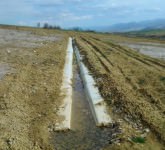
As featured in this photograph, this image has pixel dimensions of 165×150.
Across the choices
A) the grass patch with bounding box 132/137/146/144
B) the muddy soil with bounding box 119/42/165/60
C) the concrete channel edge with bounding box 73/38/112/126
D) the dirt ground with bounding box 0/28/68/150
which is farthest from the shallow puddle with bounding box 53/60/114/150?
the muddy soil with bounding box 119/42/165/60

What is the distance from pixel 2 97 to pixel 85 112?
2.86m

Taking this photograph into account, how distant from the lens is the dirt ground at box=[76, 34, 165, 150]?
810 cm

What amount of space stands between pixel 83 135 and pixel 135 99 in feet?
10.6

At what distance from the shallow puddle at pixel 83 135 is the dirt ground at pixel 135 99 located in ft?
1.44

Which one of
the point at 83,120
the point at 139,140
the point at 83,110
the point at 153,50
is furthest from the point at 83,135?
the point at 153,50

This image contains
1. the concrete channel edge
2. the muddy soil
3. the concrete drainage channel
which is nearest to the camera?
the concrete drainage channel

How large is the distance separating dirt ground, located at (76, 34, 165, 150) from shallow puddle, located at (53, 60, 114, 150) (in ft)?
1.44

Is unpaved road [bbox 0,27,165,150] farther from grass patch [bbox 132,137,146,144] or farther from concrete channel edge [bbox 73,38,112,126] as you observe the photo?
concrete channel edge [bbox 73,38,112,126]

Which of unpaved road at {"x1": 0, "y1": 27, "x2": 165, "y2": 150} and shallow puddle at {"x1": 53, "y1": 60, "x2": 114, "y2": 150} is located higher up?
unpaved road at {"x1": 0, "y1": 27, "x2": 165, "y2": 150}

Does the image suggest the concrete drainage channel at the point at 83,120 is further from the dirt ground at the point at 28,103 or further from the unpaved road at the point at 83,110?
the dirt ground at the point at 28,103

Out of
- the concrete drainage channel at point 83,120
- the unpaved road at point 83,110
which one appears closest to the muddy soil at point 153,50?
the unpaved road at point 83,110

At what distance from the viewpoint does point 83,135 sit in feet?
28.1

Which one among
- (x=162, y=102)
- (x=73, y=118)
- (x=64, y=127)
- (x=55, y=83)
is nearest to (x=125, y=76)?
(x=55, y=83)

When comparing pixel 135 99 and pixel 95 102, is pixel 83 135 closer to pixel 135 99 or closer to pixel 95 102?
pixel 95 102
